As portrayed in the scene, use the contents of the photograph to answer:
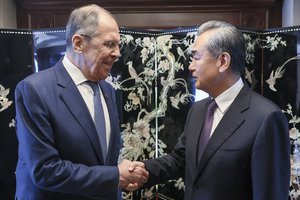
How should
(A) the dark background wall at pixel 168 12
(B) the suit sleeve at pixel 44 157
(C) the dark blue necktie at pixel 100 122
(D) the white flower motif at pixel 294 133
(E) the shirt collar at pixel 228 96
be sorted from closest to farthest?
(B) the suit sleeve at pixel 44 157, (C) the dark blue necktie at pixel 100 122, (E) the shirt collar at pixel 228 96, (D) the white flower motif at pixel 294 133, (A) the dark background wall at pixel 168 12

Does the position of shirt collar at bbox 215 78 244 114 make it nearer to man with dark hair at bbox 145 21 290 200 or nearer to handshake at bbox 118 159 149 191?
man with dark hair at bbox 145 21 290 200

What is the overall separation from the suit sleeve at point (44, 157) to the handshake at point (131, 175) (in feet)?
0.46

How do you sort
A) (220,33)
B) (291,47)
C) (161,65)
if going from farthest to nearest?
1. (161,65)
2. (291,47)
3. (220,33)

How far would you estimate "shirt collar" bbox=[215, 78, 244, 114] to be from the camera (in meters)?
1.55

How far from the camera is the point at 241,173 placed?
142 centimetres

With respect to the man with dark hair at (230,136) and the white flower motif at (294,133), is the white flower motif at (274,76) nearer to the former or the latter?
the white flower motif at (294,133)

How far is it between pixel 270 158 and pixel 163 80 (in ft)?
3.77

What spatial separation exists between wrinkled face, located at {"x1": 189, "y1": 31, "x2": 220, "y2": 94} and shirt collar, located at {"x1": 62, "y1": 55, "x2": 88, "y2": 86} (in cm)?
46

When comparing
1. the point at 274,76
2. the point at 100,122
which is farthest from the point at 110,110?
the point at 274,76

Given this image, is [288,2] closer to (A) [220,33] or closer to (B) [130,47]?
(B) [130,47]

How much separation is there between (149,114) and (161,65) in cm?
31

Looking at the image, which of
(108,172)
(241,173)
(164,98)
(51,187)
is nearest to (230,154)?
(241,173)

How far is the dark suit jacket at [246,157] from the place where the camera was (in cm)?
137

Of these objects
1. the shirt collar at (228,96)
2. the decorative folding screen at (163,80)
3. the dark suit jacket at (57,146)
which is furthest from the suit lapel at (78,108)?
the decorative folding screen at (163,80)
